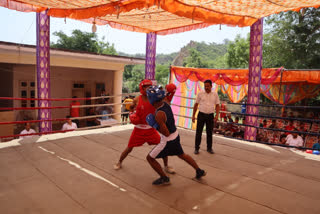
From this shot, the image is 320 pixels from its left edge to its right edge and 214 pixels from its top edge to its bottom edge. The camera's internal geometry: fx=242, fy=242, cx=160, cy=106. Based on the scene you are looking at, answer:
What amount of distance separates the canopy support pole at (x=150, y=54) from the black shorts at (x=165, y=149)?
5132 mm

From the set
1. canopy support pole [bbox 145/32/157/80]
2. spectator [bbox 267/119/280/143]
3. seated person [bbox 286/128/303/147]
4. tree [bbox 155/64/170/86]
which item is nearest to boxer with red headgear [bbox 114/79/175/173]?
canopy support pole [bbox 145/32/157/80]

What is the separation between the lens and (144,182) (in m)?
3.10

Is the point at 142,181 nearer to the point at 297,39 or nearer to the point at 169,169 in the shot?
the point at 169,169

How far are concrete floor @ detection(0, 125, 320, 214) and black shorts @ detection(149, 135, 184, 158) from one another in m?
0.41

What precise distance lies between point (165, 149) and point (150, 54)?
5351 millimetres

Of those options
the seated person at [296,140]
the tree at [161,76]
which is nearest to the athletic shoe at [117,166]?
the seated person at [296,140]

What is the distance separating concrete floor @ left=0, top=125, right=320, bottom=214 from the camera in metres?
2.50

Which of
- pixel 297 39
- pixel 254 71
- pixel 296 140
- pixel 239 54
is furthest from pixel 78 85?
pixel 239 54

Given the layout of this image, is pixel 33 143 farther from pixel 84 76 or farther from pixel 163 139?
pixel 84 76

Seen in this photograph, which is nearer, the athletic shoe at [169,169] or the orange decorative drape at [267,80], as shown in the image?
the athletic shoe at [169,169]

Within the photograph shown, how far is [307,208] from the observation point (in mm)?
2553

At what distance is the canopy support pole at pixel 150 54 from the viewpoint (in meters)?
7.80

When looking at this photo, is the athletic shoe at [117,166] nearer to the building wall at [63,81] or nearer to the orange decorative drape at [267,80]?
the orange decorative drape at [267,80]

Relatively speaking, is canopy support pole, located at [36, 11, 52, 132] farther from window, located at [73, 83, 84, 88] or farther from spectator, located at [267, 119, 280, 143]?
window, located at [73, 83, 84, 88]
